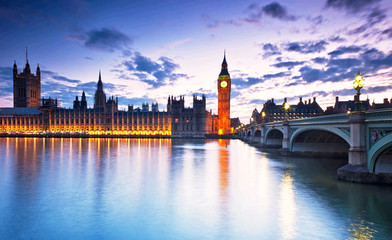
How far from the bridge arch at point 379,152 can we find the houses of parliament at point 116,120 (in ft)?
383

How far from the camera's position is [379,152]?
18.5m

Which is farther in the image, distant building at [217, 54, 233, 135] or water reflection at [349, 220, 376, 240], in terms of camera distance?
distant building at [217, 54, 233, 135]

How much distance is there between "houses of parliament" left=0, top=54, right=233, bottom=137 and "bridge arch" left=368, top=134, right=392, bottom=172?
116767 mm

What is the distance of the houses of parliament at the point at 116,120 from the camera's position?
140 meters

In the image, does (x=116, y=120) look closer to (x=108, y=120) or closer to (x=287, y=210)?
(x=108, y=120)

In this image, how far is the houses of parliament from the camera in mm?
139750

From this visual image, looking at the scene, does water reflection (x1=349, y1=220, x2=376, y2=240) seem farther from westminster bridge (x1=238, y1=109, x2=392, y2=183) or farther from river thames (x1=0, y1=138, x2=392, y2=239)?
westminster bridge (x1=238, y1=109, x2=392, y2=183)

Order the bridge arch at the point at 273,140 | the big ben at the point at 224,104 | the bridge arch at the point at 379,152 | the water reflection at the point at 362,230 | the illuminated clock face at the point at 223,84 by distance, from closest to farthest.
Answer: the water reflection at the point at 362,230, the bridge arch at the point at 379,152, the bridge arch at the point at 273,140, the big ben at the point at 224,104, the illuminated clock face at the point at 223,84

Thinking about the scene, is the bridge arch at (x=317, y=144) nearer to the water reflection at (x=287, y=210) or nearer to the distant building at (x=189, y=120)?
the water reflection at (x=287, y=210)

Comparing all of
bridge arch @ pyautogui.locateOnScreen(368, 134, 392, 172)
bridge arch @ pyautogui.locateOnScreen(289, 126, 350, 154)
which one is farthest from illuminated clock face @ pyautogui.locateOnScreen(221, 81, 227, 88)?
bridge arch @ pyautogui.locateOnScreen(368, 134, 392, 172)

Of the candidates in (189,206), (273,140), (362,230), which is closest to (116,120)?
(273,140)

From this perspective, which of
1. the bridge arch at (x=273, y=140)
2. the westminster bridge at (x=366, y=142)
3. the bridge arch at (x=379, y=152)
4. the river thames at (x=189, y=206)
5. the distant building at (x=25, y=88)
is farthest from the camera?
the distant building at (x=25, y=88)

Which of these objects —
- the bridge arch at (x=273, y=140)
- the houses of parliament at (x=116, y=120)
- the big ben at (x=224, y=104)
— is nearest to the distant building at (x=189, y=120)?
the houses of parliament at (x=116, y=120)

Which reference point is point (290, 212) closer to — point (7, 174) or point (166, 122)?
point (7, 174)
